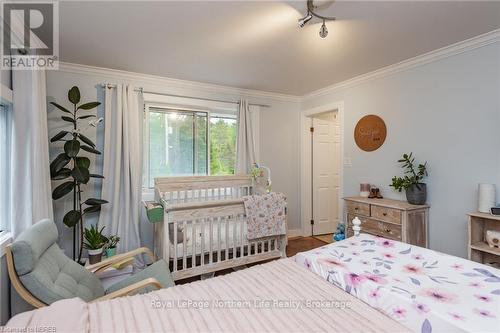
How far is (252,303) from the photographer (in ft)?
3.78

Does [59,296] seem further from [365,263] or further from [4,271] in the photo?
[365,263]

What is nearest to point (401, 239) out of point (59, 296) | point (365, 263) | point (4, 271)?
point (365, 263)

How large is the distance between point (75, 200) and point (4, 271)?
3.56 feet

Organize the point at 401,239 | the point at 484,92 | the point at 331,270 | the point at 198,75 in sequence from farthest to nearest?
the point at 198,75 < the point at 401,239 < the point at 484,92 < the point at 331,270

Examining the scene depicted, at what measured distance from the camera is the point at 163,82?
10.7 feet

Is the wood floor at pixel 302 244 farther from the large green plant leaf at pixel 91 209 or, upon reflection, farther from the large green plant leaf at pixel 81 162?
the large green plant leaf at pixel 81 162

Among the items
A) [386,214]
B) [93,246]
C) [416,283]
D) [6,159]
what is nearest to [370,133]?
[386,214]

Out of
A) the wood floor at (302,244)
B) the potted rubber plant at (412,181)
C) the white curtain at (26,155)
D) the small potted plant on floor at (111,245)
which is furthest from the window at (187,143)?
the potted rubber plant at (412,181)

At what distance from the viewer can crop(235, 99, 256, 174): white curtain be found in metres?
3.69

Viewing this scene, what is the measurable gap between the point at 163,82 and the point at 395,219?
315cm

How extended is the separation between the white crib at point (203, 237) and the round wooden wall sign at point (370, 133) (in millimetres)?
1617

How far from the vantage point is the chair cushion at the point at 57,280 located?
52.9 inches

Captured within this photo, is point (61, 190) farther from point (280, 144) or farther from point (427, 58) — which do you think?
point (427, 58)

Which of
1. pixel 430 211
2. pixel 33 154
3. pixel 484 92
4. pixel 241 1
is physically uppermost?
pixel 241 1
